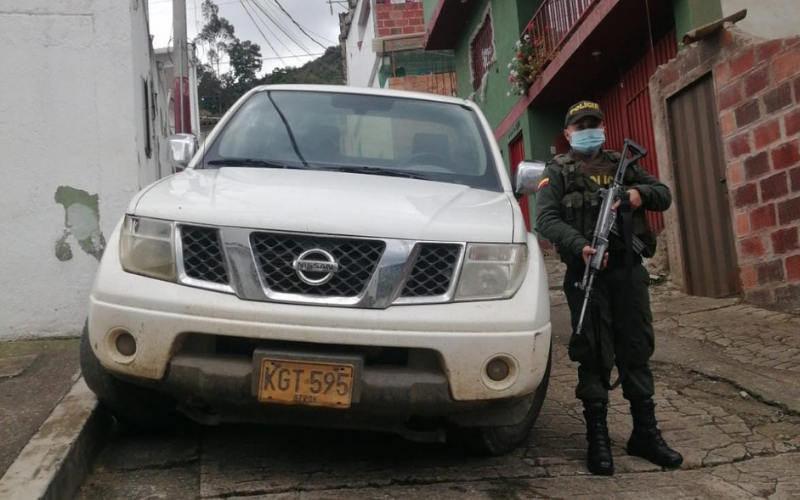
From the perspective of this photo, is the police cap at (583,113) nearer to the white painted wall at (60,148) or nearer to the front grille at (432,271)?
the front grille at (432,271)

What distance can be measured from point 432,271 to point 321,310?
0.42 m

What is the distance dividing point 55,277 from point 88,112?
1252 millimetres

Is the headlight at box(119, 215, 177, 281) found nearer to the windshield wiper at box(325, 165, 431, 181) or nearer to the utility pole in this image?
the windshield wiper at box(325, 165, 431, 181)

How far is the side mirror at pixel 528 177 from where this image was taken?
3781 mm

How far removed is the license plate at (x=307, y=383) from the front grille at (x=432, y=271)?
0.37m

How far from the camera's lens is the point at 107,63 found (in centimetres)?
591

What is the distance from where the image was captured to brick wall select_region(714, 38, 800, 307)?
5.78 meters

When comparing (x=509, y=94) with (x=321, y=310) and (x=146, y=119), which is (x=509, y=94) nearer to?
(x=146, y=119)

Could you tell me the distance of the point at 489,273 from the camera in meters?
2.86

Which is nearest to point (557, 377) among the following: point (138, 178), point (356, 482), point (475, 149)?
point (475, 149)

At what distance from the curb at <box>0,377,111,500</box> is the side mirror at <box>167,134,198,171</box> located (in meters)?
1.18

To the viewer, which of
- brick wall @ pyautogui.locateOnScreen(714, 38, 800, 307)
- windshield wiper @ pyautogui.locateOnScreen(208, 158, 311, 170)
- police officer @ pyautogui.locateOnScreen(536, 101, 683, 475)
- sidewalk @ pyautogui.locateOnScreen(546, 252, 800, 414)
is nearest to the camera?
police officer @ pyautogui.locateOnScreen(536, 101, 683, 475)

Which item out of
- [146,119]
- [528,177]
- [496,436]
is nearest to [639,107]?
[146,119]

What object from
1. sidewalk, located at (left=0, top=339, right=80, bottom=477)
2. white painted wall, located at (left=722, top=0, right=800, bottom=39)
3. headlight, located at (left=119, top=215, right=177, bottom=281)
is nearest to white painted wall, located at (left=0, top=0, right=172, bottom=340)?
sidewalk, located at (left=0, top=339, right=80, bottom=477)
